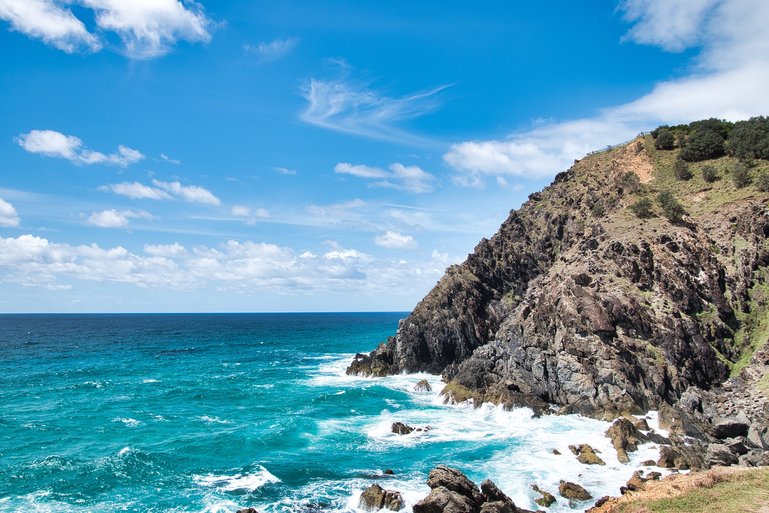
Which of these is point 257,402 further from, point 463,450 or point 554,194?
point 554,194

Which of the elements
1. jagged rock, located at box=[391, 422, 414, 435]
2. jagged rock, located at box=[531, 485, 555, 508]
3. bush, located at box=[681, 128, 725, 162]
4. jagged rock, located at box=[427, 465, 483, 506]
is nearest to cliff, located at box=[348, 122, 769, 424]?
bush, located at box=[681, 128, 725, 162]

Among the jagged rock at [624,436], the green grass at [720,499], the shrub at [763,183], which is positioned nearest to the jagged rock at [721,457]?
the jagged rock at [624,436]

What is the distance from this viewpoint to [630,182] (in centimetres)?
8794

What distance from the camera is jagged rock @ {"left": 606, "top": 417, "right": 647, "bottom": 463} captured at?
43.9 metres

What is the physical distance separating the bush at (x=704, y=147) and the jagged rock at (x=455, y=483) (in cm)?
8466

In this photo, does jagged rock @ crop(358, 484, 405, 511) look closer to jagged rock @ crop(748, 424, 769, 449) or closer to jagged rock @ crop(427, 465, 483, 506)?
jagged rock @ crop(427, 465, 483, 506)

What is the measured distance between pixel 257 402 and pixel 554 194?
72.6 meters

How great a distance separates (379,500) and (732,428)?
33.6 m

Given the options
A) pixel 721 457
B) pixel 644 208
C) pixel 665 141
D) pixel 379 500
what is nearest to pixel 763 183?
pixel 644 208

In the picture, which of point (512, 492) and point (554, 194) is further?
point (554, 194)

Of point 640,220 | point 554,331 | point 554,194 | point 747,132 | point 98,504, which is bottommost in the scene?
point 98,504

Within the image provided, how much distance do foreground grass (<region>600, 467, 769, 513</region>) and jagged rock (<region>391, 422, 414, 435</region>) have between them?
2653 cm

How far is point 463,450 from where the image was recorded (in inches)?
1879

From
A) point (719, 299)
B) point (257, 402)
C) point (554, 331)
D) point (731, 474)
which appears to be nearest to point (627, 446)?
point (731, 474)
